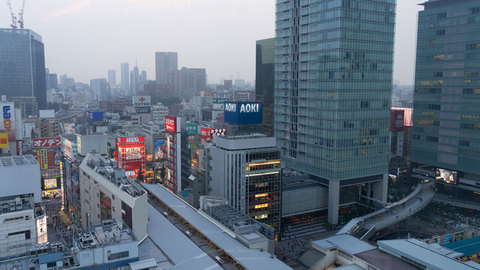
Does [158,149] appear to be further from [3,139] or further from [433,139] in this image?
[433,139]

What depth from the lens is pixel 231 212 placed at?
6353cm

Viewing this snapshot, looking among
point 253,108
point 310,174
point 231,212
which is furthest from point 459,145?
point 231,212

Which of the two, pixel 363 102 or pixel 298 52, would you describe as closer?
pixel 363 102

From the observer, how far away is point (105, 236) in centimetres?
4688

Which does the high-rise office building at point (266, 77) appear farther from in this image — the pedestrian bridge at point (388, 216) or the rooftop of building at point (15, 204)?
the rooftop of building at point (15, 204)

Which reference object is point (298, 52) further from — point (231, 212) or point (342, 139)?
point (231, 212)

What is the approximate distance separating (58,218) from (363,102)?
8310 cm

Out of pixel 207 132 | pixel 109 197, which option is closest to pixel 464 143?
pixel 207 132

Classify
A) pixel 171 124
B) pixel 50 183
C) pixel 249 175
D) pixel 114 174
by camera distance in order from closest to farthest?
pixel 114 174 → pixel 249 175 → pixel 171 124 → pixel 50 183

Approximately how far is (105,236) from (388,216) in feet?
219

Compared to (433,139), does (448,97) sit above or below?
above

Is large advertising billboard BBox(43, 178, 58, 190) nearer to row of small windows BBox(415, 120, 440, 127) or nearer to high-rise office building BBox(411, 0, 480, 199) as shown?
high-rise office building BBox(411, 0, 480, 199)

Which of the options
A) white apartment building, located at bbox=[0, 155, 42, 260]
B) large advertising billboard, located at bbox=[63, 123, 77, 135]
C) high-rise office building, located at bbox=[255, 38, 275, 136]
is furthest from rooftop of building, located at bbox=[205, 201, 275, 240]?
large advertising billboard, located at bbox=[63, 123, 77, 135]

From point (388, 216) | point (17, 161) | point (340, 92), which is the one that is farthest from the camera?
point (340, 92)
